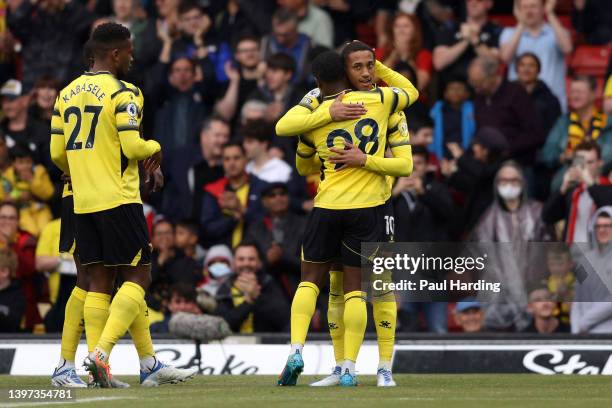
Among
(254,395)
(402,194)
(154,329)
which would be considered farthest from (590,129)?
(254,395)

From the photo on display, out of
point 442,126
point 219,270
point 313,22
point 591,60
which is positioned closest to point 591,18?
point 591,60

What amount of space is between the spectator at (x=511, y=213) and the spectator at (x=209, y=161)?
9.50ft

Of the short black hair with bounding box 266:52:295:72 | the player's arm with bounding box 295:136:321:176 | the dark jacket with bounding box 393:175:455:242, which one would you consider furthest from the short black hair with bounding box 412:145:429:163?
the player's arm with bounding box 295:136:321:176

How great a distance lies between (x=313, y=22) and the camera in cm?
1670

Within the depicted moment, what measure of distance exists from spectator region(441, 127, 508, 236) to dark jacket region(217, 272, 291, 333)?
6.50ft

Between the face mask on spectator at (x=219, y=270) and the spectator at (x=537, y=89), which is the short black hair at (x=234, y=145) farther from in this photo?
the spectator at (x=537, y=89)

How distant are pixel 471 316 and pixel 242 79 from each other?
13.0ft

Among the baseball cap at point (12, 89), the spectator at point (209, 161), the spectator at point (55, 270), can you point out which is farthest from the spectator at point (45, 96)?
the spectator at point (209, 161)

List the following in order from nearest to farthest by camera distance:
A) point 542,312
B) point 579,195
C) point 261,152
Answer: point 542,312 → point 579,195 → point 261,152

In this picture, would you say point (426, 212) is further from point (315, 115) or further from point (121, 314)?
point (121, 314)

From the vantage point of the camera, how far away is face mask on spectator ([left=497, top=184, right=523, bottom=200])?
1455 cm

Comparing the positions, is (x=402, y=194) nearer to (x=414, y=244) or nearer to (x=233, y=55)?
(x=414, y=244)

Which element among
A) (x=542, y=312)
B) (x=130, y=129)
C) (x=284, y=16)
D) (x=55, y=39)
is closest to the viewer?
(x=130, y=129)

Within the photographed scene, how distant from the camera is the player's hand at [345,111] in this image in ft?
32.4
